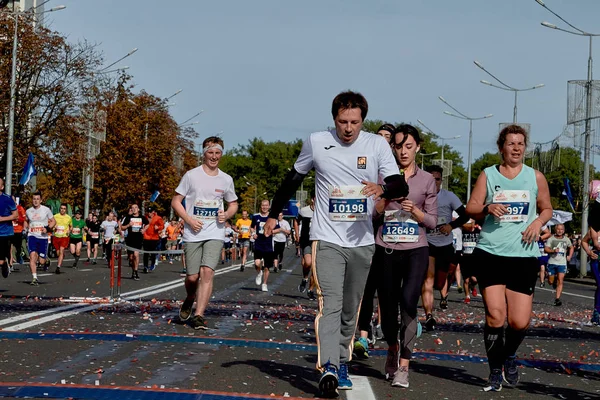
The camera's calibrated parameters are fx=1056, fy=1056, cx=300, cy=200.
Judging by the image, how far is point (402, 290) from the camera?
25.0 ft

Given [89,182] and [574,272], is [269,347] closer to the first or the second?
[574,272]

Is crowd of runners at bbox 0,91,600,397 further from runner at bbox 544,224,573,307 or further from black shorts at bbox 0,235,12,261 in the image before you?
runner at bbox 544,224,573,307

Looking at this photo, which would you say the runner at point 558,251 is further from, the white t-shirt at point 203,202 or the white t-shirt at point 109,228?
the white t-shirt at point 109,228

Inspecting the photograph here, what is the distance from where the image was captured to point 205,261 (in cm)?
1123

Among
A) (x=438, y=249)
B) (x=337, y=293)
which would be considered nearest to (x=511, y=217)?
(x=337, y=293)

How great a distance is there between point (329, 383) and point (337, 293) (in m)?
0.65

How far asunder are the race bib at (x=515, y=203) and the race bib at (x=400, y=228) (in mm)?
632

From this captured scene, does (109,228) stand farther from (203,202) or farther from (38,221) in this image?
(203,202)

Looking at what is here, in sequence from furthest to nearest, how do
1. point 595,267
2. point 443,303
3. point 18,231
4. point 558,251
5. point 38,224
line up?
point 38,224
point 18,231
point 558,251
point 443,303
point 595,267

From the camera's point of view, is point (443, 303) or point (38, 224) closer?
point (443, 303)

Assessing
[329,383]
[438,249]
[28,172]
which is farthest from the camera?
[28,172]

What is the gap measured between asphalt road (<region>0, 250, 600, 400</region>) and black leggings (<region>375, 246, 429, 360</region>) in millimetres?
367

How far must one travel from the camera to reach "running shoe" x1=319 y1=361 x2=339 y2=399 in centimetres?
642

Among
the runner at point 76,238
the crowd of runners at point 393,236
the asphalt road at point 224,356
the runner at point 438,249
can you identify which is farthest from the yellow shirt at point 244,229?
the crowd of runners at point 393,236
